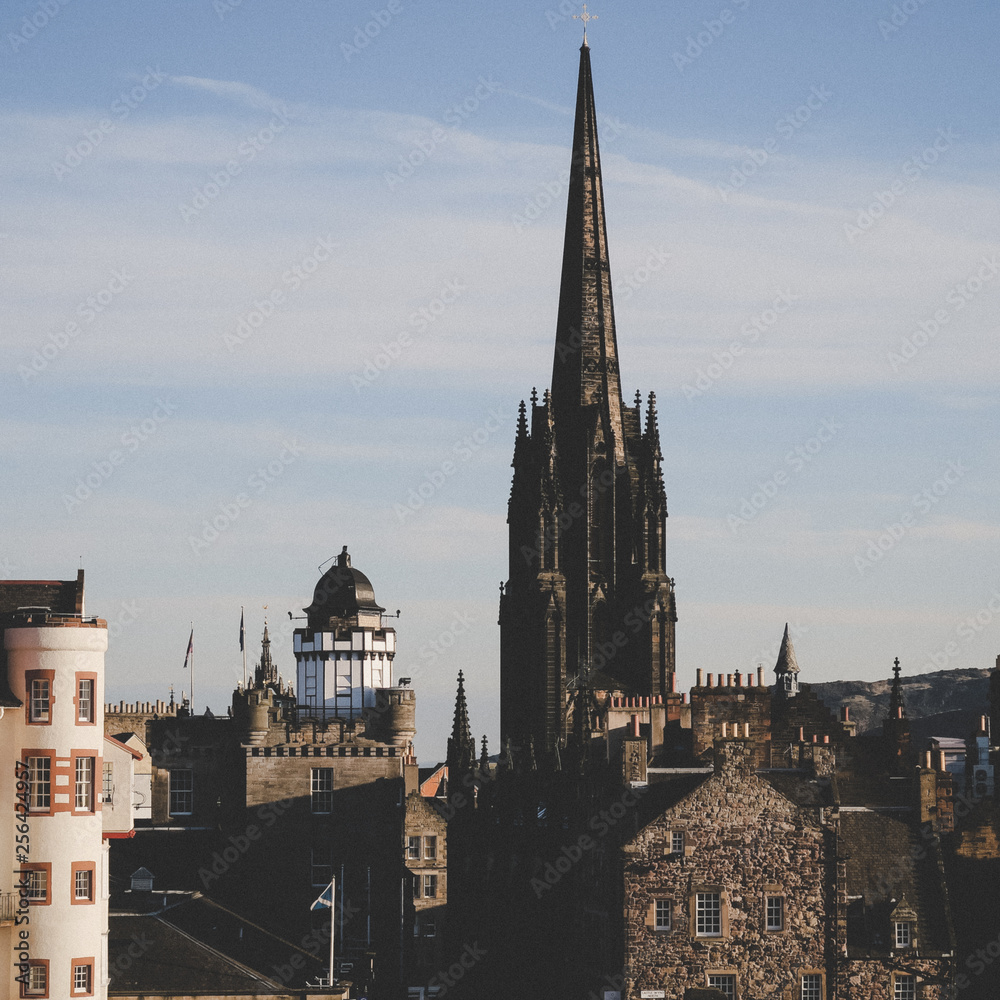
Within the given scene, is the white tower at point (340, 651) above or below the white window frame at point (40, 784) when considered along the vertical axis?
above

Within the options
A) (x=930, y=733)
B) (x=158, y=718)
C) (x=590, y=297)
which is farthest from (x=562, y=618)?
(x=930, y=733)

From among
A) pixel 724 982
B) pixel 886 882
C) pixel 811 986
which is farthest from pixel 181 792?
pixel 886 882

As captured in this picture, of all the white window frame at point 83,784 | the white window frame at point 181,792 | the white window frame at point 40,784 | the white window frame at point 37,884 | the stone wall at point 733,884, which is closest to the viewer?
the white window frame at point 37,884

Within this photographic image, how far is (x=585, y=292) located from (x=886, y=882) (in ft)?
197

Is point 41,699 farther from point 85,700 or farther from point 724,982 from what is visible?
point 724,982

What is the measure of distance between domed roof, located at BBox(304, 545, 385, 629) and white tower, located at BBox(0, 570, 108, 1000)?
89.4ft

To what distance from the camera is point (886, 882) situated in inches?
2601

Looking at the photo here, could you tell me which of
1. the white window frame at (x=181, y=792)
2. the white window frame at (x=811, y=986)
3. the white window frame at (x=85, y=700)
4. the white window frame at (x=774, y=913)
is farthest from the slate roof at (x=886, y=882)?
the white window frame at (x=181, y=792)

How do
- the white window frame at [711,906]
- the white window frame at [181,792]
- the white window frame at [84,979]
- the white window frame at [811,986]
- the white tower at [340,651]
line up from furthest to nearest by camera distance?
the white tower at [340,651] → the white window frame at [181,792] → the white window frame at [711,906] → the white window frame at [811,986] → the white window frame at [84,979]

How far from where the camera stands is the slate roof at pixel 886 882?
6469 cm

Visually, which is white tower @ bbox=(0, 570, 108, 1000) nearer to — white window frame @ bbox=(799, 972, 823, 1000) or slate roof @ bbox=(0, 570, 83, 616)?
slate roof @ bbox=(0, 570, 83, 616)

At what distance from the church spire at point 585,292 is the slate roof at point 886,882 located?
52.4 meters

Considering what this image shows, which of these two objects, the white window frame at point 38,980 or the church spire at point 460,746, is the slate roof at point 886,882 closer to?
the white window frame at point 38,980

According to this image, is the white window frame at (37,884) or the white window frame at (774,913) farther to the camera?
the white window frame at (774,913)
